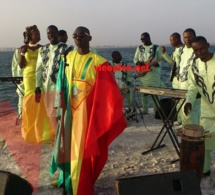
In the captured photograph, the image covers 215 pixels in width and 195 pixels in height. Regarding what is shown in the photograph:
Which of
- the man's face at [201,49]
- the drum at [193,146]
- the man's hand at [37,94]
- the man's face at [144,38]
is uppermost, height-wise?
the man's face at [144,38]

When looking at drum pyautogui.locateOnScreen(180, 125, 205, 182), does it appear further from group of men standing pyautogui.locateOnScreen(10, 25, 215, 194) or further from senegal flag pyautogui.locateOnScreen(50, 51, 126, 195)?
senegal flag pyautogui.locateOnScreen(50, 51, 126, 195)

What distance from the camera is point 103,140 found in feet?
13.0

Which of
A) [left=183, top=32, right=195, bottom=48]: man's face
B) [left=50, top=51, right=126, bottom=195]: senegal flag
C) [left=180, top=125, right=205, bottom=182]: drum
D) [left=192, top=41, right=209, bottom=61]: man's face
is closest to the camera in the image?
[left=50, top=51, right=126, bottom=195]: senegal flag

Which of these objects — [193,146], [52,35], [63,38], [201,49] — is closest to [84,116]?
[193,146]

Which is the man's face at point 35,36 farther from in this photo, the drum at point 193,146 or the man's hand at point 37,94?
the drum at point 193,146

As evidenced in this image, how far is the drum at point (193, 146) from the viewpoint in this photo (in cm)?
392

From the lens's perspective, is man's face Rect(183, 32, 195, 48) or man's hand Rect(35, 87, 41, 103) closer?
man's hand Rect(35, 87, 41, 103)

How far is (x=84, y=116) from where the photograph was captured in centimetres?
379

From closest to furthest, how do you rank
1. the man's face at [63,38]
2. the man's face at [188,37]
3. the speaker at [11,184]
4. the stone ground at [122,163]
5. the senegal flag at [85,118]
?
1. the speaker at [11,184]
2. the senegal flag at [85,118]
3. the stone ground at [122,163]
4. the man's face at [188,37]
5. the man's face at [63,38]

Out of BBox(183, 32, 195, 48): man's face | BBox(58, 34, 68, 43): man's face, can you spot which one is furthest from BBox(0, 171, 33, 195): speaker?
BBox(58, 34, 68, 43): man's face

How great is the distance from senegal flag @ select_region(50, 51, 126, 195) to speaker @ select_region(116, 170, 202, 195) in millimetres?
1088

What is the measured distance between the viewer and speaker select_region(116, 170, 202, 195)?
107 inches

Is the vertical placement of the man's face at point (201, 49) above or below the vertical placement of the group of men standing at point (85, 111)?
above

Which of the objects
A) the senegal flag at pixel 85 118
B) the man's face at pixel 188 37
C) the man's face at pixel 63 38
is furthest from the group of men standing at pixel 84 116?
the man's face at pixel 63 38
